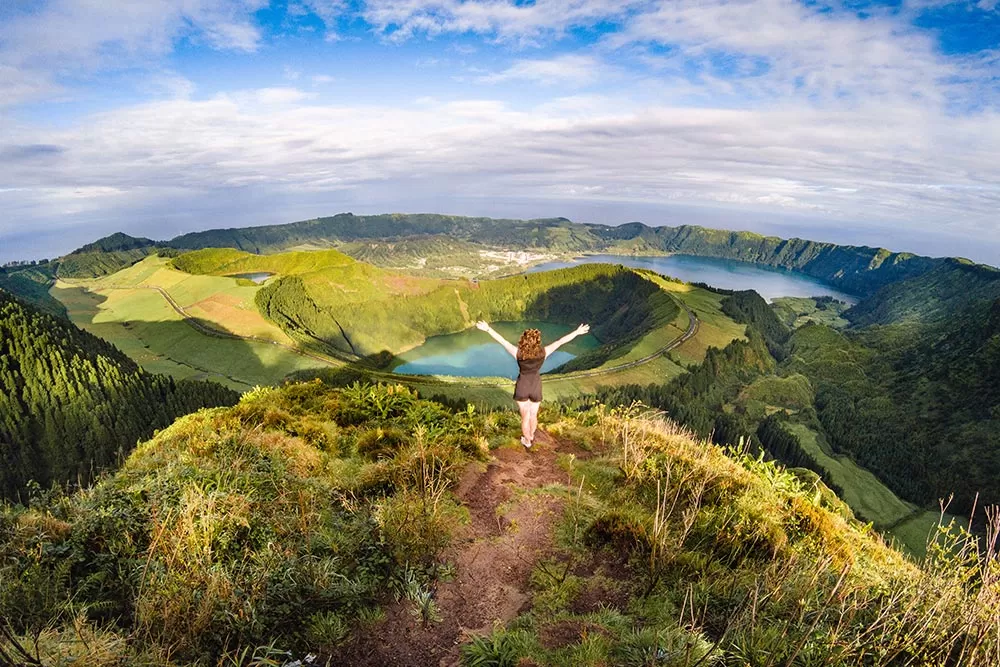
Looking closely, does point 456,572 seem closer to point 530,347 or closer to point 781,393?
point 530,347

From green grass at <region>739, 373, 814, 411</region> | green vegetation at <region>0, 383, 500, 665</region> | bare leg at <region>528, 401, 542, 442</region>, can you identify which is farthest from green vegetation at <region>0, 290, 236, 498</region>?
green grass at <region>739, 373, 814, 411</region>

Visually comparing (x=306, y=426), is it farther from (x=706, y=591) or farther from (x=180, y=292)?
(x=180, y=292)

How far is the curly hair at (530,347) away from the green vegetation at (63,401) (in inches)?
3313

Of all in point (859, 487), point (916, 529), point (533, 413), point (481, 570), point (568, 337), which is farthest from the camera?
point (859, 487)

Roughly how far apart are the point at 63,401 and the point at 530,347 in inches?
4166

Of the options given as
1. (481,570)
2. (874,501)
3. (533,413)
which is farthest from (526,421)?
(874,501)

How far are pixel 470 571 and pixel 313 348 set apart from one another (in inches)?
6230

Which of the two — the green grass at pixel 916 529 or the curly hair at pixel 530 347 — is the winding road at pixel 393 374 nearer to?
the green grass at pixel 916 529

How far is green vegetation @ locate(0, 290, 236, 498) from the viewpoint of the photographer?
252 ft

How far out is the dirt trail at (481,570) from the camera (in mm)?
5152

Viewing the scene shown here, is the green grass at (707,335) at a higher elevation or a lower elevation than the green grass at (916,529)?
higher

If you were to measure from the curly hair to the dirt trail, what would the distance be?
264cm

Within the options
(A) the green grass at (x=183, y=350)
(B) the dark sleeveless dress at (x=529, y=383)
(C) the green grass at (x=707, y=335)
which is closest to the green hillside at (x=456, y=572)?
(B) the dark sleeveless dress at (x=529, y=383)

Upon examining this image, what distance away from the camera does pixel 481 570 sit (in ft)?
22.5
